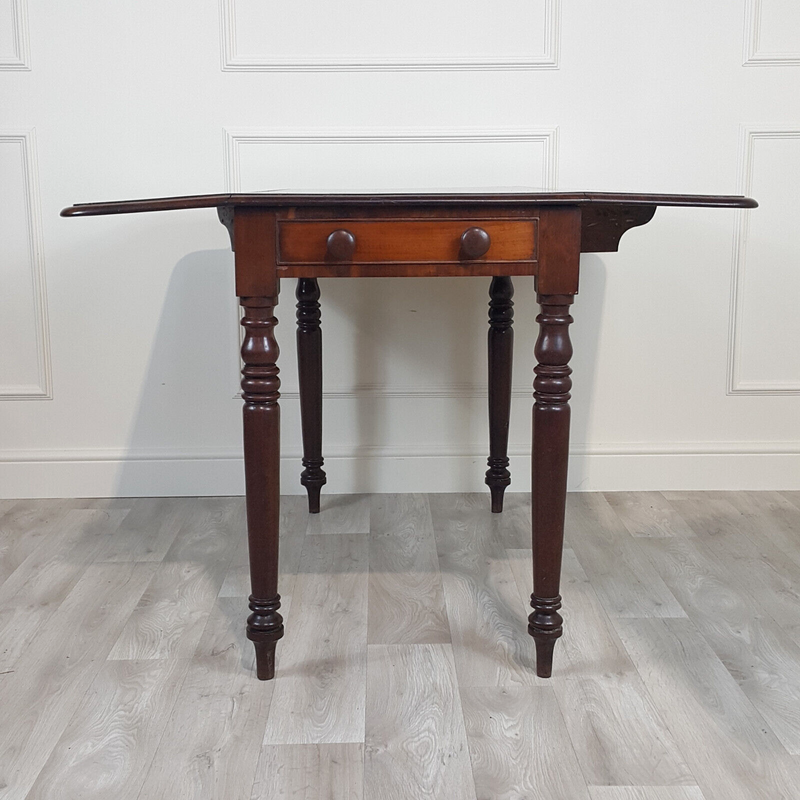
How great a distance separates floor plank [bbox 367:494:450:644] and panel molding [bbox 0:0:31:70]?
1.30 m

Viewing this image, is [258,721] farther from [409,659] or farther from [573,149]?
[573,149]

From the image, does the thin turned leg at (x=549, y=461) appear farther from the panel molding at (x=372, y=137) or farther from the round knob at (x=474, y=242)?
the panel molding at (x=372, y=137)

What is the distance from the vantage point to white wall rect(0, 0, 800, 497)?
6.61 feet

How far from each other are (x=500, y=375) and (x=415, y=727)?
93 centimetres

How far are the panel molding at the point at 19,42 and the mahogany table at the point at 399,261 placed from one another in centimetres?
97

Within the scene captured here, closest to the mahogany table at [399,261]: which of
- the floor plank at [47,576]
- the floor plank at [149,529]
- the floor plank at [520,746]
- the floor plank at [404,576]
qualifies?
the floor plank at [520,746]

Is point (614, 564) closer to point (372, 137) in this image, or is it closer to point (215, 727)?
point (215, 727)

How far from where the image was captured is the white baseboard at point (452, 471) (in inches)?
85.6

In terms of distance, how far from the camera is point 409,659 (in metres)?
1.36

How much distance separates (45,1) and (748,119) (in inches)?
64.5

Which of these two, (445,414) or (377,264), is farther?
(445,414)

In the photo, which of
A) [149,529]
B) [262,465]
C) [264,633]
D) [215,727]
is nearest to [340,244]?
[262,465]

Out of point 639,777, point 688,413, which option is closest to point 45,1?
point 688,413

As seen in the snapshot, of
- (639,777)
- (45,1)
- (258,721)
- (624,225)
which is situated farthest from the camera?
(45,1)
